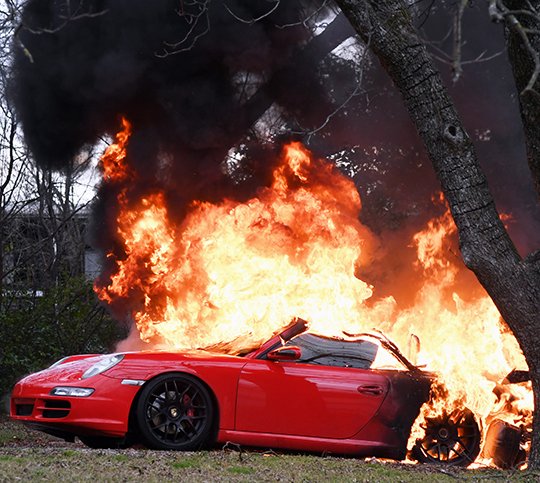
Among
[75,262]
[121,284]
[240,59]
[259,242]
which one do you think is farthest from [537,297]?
[75,262]

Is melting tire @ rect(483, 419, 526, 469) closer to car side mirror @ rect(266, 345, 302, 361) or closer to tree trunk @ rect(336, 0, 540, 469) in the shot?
tree trunk @ rect(336, 0, 540, 469)

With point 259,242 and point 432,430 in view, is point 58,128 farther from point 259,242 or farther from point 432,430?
point 432,430

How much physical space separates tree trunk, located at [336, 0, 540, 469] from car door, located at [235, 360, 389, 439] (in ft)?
4.79

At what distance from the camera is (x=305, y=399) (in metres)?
8.44

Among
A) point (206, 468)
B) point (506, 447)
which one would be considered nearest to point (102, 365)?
point (206, 468)

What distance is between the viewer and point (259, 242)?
1170 centimetres

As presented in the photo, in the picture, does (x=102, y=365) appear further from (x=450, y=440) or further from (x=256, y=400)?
(x=450, y=440)

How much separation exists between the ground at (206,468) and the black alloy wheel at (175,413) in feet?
0.83

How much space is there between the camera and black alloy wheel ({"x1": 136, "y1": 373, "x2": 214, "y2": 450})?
8.02 meters

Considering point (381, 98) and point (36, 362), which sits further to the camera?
point (36, 362)

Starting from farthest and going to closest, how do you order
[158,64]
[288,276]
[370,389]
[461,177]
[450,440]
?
[158,64] < [288,276] < [450,440] < [370,389] < [461,177]

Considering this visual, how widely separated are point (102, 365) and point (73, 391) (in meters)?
0.39

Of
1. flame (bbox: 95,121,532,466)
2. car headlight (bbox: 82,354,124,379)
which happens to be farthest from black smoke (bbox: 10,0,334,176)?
car headlight (bbox: 82,354,124,379)

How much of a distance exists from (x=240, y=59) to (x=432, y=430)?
18.4 ft
